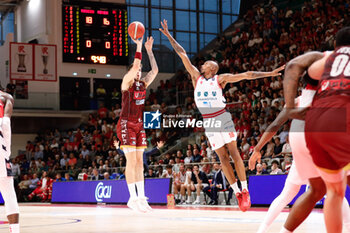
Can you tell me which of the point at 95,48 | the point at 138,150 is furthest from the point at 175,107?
the point at 138,150

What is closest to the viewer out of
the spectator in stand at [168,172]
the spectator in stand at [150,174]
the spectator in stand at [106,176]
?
the spectator in stand at [168,172]

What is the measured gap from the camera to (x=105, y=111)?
27.8 meters

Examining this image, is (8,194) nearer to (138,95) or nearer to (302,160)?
(138,95)

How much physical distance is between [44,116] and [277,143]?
1621 centimetres

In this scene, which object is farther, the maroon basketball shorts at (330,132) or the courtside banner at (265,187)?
the courtside banner at (265,187)

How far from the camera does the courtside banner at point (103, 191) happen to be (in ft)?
56.1

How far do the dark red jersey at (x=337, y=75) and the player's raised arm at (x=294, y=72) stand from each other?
205 millimetres

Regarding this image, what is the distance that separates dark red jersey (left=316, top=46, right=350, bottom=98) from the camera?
157 inches

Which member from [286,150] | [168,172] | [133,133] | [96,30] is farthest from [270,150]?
[96,30]

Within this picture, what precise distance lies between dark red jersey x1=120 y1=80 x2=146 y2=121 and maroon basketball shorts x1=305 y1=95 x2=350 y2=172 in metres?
5.12

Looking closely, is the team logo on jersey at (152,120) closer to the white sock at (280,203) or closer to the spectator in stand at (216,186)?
the spectator in stand at (216,186)

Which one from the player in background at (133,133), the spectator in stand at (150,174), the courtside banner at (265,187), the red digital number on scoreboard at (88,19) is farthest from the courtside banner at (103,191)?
the player in background at (133,133)

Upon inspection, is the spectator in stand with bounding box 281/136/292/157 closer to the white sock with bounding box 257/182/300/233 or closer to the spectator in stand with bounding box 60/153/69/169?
the white sock with bounding box 257/182/300/233

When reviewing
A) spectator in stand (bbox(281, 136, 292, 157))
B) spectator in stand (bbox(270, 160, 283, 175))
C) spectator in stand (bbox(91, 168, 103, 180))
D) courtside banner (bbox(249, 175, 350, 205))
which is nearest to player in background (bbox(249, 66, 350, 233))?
courtside banner (bbox(249, 175, 350, 205))
